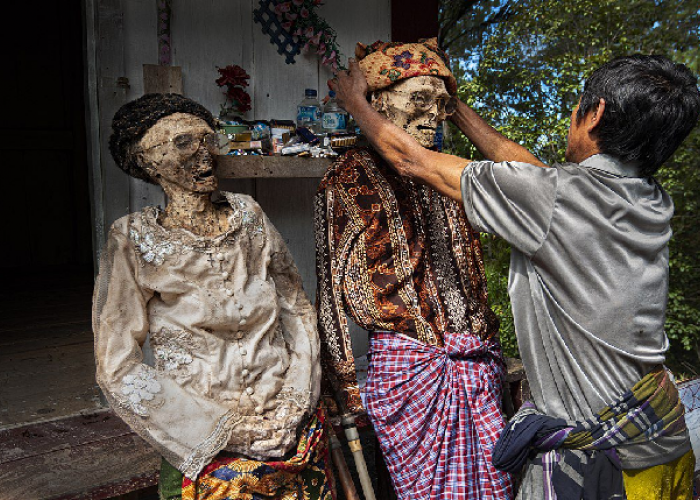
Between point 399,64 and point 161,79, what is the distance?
1.05 m

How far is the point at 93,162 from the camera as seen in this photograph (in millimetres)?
3010

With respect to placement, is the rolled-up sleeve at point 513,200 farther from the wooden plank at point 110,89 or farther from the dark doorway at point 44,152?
the dark doorway at point 44,152

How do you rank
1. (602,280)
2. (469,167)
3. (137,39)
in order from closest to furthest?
(602,280), (469,167), (137,39)

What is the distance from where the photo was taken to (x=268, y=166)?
2812mm

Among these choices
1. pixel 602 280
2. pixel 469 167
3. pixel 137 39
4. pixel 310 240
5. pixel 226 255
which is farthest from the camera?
pixel 310 240

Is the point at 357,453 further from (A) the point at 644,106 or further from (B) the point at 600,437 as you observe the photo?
(A) the point at 644,106

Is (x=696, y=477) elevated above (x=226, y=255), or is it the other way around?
(x=226, y=255)

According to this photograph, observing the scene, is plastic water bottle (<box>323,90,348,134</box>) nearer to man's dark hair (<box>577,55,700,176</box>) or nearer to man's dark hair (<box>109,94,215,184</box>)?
man's dark hair (<box>109,94,215,184</box>)

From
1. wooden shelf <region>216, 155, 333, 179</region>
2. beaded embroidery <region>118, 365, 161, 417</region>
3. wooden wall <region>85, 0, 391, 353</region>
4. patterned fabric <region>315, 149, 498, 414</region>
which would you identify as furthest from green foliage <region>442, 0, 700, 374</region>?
beaded embroidery <region>118, 365, 161, 417</region>

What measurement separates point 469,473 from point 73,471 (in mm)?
1545

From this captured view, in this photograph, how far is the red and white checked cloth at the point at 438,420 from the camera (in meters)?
2.35

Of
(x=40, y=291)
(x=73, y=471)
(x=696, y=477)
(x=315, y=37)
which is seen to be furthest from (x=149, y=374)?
(x=40, y=291)

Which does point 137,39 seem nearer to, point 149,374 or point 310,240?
point 310,240

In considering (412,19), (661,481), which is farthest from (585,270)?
(412,19)
